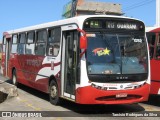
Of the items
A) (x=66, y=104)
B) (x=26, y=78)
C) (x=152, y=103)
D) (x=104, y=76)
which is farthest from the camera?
(x=26, y=78)

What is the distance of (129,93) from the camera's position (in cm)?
1131

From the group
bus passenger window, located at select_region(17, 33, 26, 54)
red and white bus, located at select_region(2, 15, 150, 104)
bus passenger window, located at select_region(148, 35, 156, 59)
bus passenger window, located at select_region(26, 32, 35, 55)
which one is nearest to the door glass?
red and white bus, located at select_region(2, 15, 150, 104)

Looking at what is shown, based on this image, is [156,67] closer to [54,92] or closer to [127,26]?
[127,26]

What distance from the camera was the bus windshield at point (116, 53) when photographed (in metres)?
11.1

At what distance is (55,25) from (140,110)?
400cm

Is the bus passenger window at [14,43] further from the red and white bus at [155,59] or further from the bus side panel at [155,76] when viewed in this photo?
the bus side panel at [155,76]

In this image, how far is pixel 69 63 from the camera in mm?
12094

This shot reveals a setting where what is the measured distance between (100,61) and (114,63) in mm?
423

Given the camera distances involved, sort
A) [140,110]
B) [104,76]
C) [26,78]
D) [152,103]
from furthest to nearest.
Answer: [26,78], [152,103], [140,110], [104,76]

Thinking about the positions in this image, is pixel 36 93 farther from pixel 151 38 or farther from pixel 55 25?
pixel 151 38

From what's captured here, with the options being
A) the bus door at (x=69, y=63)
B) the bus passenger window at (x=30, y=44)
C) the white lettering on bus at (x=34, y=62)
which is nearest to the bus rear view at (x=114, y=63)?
the bus door at (x=69, y=63)

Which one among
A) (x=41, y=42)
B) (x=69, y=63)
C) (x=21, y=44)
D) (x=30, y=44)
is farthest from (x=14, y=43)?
(x=69, y=63)

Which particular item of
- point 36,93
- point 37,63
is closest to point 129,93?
point 37,63

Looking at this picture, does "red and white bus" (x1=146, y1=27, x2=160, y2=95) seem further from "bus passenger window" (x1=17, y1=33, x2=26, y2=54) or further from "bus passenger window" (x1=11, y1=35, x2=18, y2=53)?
"bus passenger window" (x1=11, y1=35, x2=18, y2=53)
